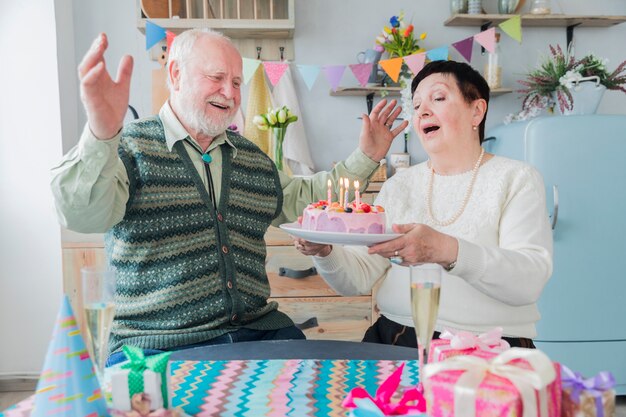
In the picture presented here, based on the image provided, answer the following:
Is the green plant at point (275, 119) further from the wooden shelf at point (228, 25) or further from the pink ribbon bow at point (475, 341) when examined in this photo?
the pink ribbon bow at point (475, 341)

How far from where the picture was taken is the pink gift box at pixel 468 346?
726 mm

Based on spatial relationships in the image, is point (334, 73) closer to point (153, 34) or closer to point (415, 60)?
point (415, 60)

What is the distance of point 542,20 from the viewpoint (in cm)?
319

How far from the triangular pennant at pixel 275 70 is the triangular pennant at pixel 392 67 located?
49 cm

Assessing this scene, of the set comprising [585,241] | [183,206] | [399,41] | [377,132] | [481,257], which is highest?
[399,41]

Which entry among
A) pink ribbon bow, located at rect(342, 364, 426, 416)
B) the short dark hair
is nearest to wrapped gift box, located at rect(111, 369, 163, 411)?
pink ribbon bow, located at rect(342, 364, 426, 416)

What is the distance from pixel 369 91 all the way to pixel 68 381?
2.66 metres

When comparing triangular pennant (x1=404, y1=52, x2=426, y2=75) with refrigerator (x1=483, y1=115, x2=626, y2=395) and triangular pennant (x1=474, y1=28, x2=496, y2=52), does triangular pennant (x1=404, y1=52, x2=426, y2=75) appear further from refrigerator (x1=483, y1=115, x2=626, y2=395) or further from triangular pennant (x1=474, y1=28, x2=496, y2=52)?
refrigerator (x1=483, y1=115, x2=626, y2=395)

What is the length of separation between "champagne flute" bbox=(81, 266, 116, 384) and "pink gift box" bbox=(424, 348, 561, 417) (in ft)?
1.42

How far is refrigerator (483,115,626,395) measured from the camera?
105 inches

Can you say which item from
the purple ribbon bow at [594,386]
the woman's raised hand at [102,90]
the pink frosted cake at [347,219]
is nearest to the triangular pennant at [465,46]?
the pink frosted cake at [347,219]

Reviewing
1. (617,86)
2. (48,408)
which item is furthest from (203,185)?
(617,86)

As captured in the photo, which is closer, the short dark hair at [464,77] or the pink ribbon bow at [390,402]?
the pink ribbon bow at [390,402]

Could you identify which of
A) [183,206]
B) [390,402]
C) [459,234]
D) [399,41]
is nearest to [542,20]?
[399,41]
